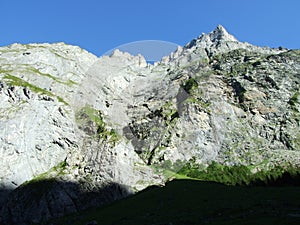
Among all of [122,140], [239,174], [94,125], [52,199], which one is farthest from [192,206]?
[94,125]

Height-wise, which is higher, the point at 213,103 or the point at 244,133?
the point at 213,103

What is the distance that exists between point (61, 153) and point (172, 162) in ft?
177

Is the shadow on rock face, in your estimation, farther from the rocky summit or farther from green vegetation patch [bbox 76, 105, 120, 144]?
green vegetation patch [bbox 76, 105, 120, 144]

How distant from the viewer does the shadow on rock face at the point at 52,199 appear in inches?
4771

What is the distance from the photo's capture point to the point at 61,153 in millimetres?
154125

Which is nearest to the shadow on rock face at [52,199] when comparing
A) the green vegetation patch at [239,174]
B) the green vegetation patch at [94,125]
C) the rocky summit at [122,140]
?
the rocky summit at [122,140]

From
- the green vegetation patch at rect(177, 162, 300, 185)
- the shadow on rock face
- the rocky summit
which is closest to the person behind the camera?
the shadow on rock face

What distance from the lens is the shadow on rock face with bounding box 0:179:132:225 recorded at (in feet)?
398

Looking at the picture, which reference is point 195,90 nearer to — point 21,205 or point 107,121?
point 107,121

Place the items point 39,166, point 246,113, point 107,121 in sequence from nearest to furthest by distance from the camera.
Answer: point 39,166 → point 246,113 → point 107,121

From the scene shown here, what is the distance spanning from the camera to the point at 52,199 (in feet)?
409

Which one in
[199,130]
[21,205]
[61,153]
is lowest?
[21,205]

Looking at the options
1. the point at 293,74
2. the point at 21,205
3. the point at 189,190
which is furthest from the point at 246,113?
the point at 21,205

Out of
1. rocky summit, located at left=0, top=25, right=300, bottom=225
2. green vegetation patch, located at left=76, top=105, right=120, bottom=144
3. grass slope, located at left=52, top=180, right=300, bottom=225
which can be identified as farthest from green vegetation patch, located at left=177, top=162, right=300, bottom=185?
grass slope, located at left=52, top=180, right=300, bottom=225
